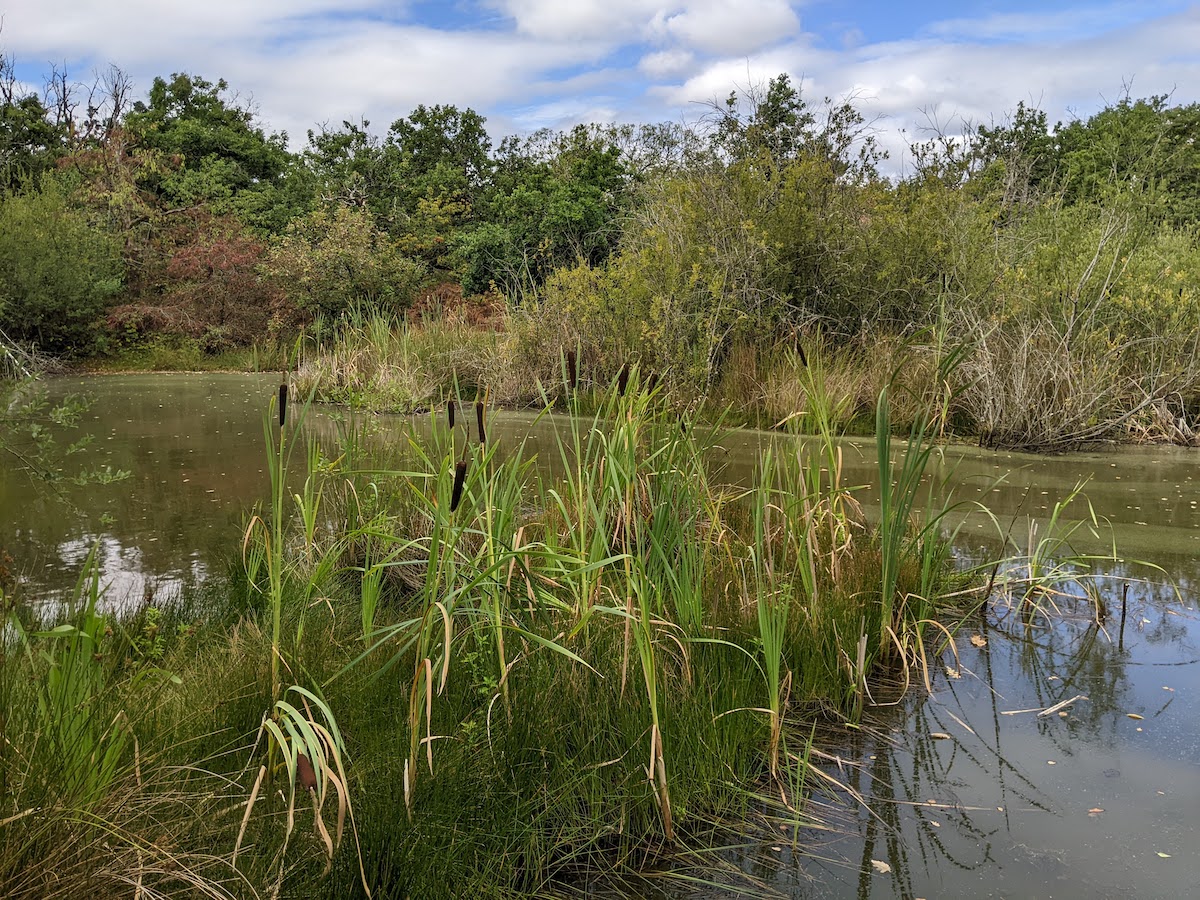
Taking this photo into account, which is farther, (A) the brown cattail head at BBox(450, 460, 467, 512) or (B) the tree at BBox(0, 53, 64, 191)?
(B) the tree at BBox(0, 53, 64, 191)

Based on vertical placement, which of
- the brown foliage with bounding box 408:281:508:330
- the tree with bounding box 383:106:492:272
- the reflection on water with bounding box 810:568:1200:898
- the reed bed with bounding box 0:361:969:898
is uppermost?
the tree with bounding box 383:106:492:272

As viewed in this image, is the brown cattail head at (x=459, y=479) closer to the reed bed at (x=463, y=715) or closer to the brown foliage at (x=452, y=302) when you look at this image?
the reed bed at (x=463, y=715)

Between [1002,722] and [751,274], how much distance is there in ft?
22.6

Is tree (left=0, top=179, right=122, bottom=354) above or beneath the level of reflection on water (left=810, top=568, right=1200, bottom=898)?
above

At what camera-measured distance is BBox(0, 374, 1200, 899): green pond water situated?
2.17 metres

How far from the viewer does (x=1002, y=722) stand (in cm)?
292

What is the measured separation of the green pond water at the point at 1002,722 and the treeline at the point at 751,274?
3.48 ft

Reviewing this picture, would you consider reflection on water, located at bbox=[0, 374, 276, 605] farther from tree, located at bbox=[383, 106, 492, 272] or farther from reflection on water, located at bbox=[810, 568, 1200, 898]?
tree, located at bbox=[383, 106, 492, 272]

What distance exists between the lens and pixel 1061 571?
4234mm

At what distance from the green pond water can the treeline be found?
1.06m

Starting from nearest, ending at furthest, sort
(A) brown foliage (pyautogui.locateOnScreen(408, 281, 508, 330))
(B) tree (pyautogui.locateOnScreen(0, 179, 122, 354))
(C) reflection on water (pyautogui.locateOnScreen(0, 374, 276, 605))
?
(C) reflection on water (pyautogui.locateOnScreen(0, 374, 276, 605)), (B) tree (pyautogui.locateOnScreen(0, 179, 122, 354)), (A) brown foliage (pyautogui.locateOnScreen(408, 281, 508, 330))

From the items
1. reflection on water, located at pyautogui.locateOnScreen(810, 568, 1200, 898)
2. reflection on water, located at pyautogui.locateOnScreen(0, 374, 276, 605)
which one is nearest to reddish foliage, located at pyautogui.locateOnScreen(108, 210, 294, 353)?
reflection on water, located at pyautogui.locateOnScreen(0, 374, 276, 605)

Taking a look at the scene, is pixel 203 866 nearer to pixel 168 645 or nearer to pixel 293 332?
pixel 168 645

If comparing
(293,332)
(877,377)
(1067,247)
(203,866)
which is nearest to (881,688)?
(203,866)
